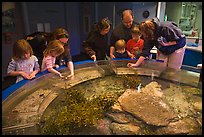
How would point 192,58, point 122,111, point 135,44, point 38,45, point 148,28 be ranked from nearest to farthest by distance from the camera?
point 122,111 < point 148,28 < point 38,45 < point 135,44 < point 192,58

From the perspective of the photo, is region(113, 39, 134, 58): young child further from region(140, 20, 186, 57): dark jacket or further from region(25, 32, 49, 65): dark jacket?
region(25, 32, 49, 65): dark jacket

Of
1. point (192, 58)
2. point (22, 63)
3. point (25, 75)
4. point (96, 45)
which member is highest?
point (96, 45)

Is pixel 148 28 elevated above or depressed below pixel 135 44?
above

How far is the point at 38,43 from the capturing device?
10.8 feet

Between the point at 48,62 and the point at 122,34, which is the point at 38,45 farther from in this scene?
the point at 122,34

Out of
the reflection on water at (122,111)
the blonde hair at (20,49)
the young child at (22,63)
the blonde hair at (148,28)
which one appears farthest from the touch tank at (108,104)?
the blonde hair at (148,28)

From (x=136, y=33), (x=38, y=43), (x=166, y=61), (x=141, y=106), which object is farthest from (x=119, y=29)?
(x=141, y=106)

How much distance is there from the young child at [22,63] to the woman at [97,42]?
3.28 ft

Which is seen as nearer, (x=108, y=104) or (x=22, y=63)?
(x=108, y=104)

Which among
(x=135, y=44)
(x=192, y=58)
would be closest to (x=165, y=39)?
(x=135, y=44)

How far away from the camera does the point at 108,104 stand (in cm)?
203

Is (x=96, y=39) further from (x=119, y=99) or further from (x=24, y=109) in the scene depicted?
(x=24, y=109)

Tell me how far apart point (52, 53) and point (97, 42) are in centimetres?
98

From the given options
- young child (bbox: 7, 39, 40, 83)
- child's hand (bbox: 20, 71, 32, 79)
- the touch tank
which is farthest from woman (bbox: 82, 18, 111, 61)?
child's hand (bbox: 20, 71, 32, 79)
